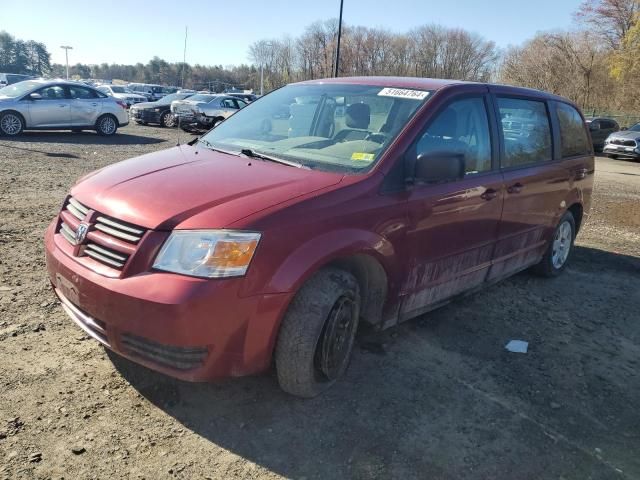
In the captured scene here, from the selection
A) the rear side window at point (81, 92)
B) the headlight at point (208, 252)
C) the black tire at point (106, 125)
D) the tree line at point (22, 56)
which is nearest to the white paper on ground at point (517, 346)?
the headlight at point (208, 252)

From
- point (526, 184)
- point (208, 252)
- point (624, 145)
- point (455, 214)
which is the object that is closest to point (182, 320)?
point (208, 252)

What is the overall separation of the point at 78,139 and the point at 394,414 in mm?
14734

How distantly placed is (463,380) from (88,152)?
1153 cm

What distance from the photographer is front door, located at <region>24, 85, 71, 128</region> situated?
14531 millimetres

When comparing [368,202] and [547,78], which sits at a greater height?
[547,78]

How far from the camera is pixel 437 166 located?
319 centimetres

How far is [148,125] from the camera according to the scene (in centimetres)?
2267

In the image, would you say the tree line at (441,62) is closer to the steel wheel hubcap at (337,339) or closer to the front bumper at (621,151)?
the front bumper at (621,151)

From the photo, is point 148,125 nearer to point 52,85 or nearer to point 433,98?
point 52,85

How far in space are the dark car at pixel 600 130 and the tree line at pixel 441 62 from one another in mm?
21348

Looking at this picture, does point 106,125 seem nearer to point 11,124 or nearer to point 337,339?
point 11,124

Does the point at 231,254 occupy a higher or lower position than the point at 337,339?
higher

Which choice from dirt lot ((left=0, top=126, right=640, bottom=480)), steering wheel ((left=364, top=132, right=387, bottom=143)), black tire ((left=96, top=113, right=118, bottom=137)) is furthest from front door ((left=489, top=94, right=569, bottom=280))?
black tire ((left=96, top=113, right=118, bottom=137))

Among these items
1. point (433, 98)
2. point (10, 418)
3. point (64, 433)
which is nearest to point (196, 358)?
point (64, 433)
